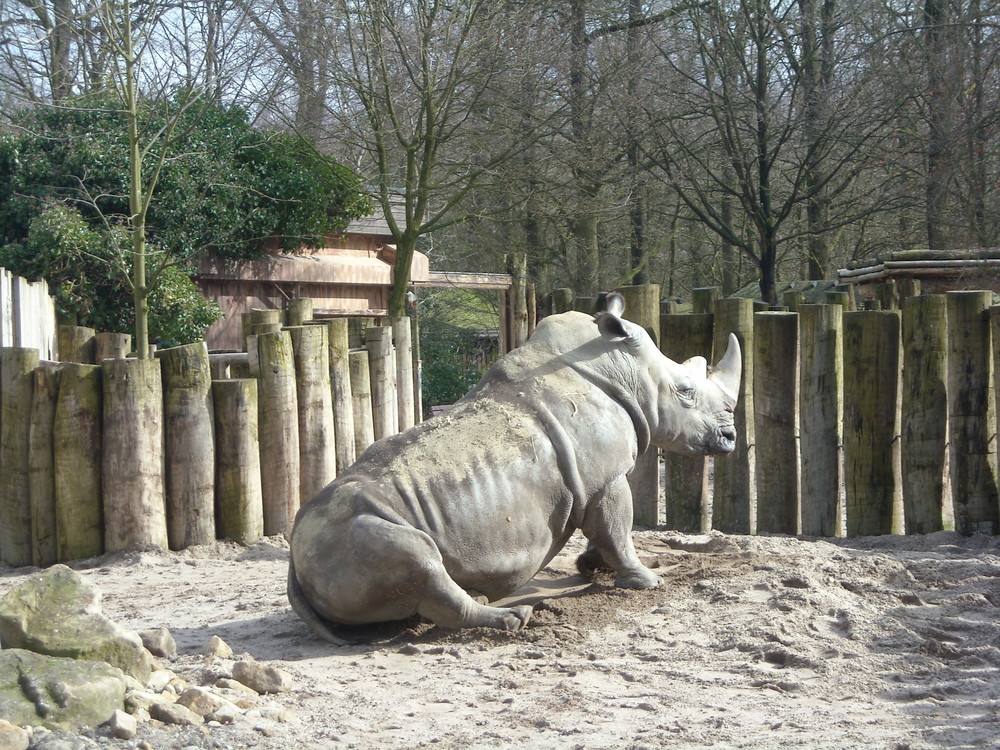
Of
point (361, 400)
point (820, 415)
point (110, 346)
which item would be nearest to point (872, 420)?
point (820, 415)

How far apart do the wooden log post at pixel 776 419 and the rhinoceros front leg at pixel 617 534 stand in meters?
2.05

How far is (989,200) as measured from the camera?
523 inches

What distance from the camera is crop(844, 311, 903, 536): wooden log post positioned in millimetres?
7480

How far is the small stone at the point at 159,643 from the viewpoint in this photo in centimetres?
504

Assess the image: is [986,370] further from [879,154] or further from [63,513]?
[879,154]

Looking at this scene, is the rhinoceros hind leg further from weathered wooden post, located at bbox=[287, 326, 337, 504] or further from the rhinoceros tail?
Answer: weathered wooden post, located at bbox=[287, 326, 337, 504]

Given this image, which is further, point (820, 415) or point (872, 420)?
point (820, 415)

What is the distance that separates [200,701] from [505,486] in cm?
188

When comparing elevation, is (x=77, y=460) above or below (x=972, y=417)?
below

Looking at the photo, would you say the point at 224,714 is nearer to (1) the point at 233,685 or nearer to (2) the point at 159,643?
(1) the point at 233,685

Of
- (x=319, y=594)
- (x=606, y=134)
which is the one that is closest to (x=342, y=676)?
(x=319, y=594)

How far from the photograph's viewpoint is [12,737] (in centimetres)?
353

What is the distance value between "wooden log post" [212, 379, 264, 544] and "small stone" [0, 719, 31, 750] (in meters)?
3.95

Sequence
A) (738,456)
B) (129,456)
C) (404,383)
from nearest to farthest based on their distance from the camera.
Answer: (129,456) < (738,456) < (404,383)
